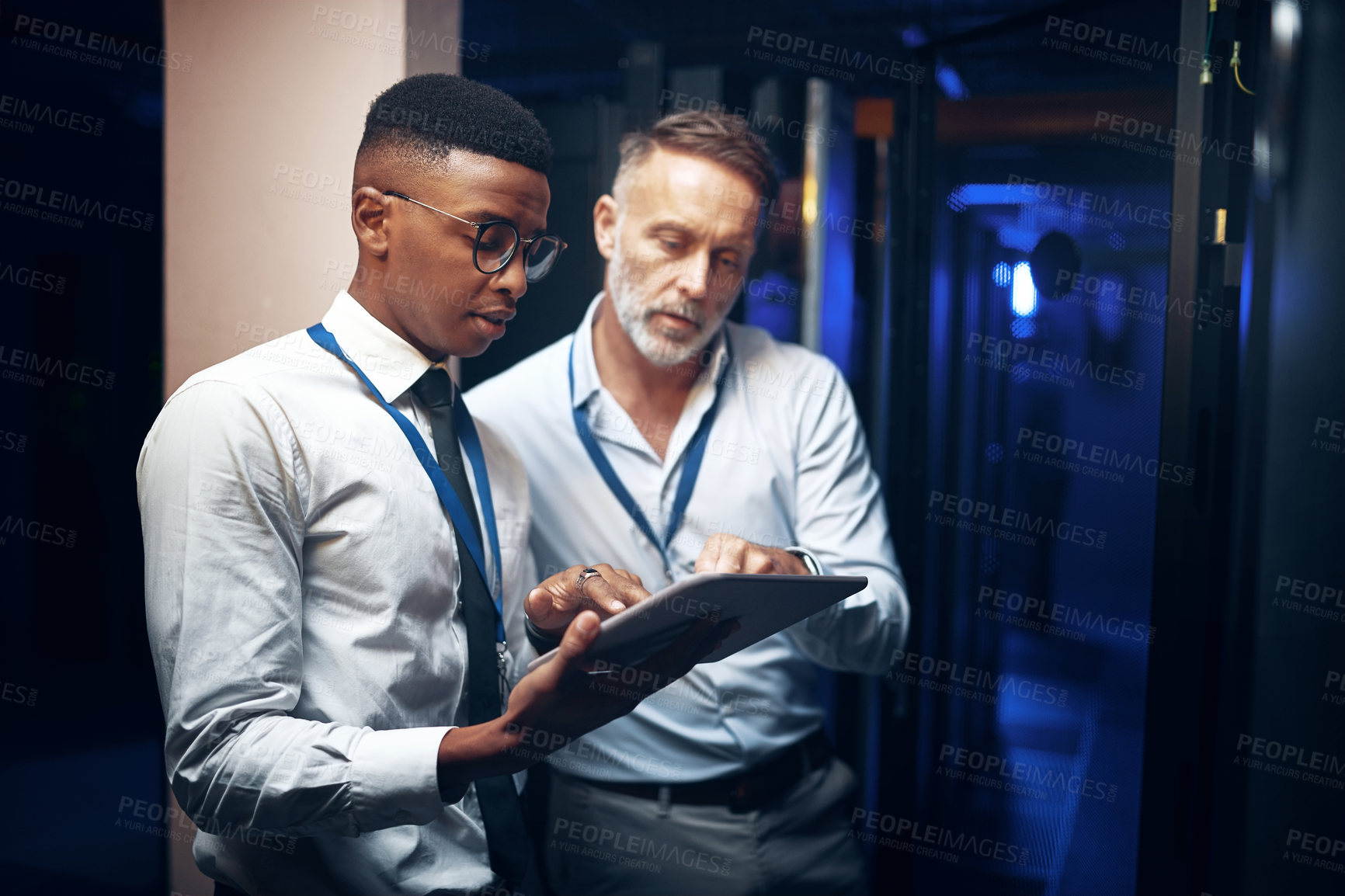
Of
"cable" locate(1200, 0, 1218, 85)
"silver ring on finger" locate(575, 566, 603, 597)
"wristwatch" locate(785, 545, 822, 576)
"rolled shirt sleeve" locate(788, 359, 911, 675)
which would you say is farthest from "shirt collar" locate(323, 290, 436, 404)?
"cable" locate(1200, 0, 1218, 85)

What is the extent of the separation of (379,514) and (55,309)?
1.00 metres

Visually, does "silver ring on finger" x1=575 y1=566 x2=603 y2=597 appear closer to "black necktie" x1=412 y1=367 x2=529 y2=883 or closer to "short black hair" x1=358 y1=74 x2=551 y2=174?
"black necktie" x1=412 y1=367 x2=529 y2=883

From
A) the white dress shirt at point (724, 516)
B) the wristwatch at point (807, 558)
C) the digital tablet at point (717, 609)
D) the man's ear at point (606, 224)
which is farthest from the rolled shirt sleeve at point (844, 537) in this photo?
the man's ear at point (606, 224)

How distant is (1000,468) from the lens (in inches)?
101

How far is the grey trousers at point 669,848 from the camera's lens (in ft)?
6.32

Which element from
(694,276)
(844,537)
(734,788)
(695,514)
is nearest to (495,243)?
(694,276)

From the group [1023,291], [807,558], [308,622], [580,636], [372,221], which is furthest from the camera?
[1023,291]

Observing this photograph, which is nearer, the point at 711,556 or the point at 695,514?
the point at 711,556

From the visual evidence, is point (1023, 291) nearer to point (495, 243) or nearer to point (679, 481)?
point (679, 481)

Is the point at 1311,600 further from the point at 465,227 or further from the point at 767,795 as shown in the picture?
the point at 465,227

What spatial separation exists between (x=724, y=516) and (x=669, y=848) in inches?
28.8

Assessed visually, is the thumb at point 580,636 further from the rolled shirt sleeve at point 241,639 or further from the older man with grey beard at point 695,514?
the older man with grey beard at point 695,514

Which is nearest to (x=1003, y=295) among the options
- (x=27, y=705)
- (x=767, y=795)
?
(x=767, y=795)

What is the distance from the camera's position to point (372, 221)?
1479 millimetres
